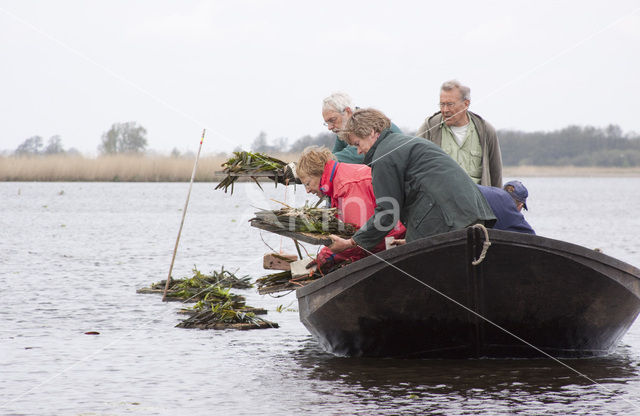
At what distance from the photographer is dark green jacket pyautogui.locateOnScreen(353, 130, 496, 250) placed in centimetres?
701

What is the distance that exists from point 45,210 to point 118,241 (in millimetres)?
16932

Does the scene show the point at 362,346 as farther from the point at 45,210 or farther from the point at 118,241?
the point at 45,210

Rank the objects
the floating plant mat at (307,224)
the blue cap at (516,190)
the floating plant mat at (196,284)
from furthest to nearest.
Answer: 1. the floating plant mat at (196,284)
2. the blue cap at (516,190)
3. the floating plant mat at (307,224)

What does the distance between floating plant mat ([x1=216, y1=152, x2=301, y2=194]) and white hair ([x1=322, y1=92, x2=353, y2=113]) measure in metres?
0.73

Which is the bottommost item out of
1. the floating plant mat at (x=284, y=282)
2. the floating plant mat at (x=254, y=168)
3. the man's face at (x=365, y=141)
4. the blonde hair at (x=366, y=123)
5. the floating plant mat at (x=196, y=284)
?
the floating plant mat at (x=196, y=284)

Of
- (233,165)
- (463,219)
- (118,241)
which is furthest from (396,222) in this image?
(118,241)

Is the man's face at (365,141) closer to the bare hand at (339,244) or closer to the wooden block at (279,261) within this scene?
the bare hand at (339,244)

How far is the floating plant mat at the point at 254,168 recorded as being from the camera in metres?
9.15

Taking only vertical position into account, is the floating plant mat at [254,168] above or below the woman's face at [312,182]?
above

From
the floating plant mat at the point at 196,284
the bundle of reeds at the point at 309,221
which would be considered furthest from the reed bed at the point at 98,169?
the bundle of reeds at the point at 309,221

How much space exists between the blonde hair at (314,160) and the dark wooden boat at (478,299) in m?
0.84

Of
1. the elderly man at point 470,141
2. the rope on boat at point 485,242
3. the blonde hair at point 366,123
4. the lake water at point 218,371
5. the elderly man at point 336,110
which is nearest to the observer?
the lake water at point 218,371

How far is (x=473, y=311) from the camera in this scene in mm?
7453

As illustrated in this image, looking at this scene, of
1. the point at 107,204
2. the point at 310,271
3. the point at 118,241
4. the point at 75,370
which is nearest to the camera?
the point at 75,370
